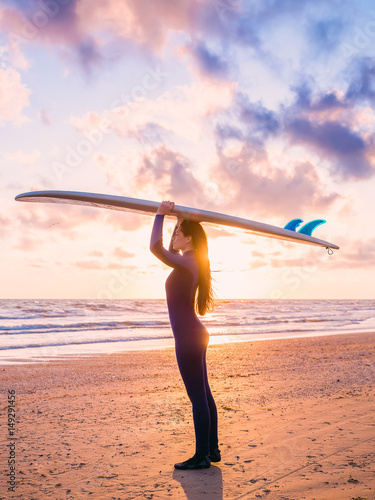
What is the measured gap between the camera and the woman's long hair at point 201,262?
3.65m

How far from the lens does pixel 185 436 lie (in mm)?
4527

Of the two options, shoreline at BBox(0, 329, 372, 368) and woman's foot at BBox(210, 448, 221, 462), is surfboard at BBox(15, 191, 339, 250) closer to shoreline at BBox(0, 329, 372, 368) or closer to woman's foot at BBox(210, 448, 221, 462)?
woman's foot at BBox(210, 448, 221, 462)

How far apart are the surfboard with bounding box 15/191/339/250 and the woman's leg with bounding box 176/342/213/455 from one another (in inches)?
44.7

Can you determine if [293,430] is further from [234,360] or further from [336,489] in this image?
[234,360]

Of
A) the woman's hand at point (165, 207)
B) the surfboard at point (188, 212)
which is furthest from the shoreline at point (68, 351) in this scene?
the woman's hand at point (165, 207)

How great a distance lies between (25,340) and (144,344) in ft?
16.4

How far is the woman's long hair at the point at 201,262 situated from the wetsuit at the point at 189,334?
92mm

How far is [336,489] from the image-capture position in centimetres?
319

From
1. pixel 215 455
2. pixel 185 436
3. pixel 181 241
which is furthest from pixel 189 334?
pixel 185 436

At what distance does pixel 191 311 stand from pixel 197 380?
1.87 feet

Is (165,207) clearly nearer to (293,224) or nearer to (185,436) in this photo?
(293,224)

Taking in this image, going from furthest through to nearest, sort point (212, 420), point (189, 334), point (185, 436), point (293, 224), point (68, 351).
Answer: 1. point (68, 351)
2. point (293, 224)
3. point (185, 436)
4. point (212, 420)
5. point (189, 334)

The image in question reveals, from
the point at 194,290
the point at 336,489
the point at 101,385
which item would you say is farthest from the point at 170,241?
the point at 101,385

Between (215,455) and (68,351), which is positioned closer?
(215,455)
